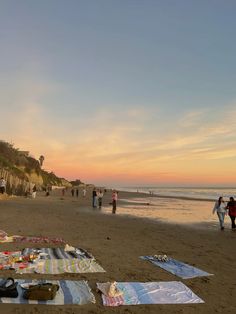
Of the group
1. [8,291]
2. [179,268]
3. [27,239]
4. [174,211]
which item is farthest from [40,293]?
[174,211]

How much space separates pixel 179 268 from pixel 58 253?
3.64 m

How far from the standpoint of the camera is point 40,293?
7.02m

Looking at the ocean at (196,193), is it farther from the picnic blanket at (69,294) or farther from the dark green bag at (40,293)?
the dark green bag at (40,293)

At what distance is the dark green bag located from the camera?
6998 mm

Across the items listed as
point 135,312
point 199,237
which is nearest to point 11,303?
point 135,312

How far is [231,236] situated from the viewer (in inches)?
706

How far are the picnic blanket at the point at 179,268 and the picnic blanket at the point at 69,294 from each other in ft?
8.84

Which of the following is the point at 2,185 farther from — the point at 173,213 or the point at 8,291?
the point at 8,291

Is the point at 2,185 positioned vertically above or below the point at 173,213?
above

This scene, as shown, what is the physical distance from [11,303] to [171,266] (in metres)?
4.93

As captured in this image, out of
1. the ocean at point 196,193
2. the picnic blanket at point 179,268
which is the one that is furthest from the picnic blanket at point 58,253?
the ocean at point 196,193

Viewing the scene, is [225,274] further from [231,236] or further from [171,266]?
[231,236]

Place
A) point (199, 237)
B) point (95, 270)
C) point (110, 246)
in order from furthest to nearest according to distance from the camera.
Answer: point (199, 237), point (110, 246), point (95, 270)

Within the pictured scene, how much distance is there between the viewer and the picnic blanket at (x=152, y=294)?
7307mm
